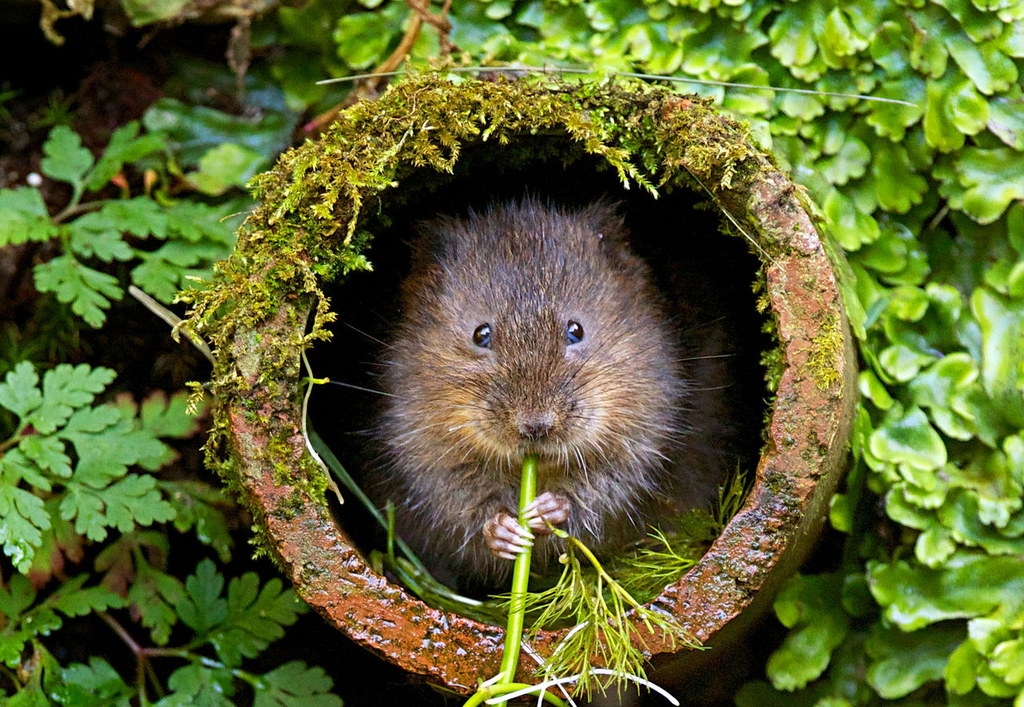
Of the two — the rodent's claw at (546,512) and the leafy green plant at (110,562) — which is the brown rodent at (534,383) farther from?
the leafy green plant at (110,562)

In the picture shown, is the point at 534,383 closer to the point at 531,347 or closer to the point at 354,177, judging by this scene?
the point at 531,347

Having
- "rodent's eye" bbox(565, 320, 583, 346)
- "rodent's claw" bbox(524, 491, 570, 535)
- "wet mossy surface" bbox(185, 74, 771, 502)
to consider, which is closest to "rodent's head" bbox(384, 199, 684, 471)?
"rodent's eye" bbox(565, 320, 583, 346)

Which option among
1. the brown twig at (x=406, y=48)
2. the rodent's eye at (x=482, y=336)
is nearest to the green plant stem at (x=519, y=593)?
the rodent's eye at (x=482, y=336)

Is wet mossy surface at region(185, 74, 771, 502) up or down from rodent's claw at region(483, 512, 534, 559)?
up

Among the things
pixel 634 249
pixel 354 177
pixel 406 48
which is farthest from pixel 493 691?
pixel 406 48

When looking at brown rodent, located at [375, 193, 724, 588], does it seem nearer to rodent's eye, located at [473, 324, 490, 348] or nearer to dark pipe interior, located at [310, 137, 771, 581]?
rodent's eye, located at [473, 324, 490, 348]

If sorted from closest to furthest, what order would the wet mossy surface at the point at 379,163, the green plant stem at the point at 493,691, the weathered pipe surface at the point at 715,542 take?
the green plant stem at the point at 493,691 < the weathered pipe surface at the point at 715,542 < the wet mossy surface at the point at 379,163
